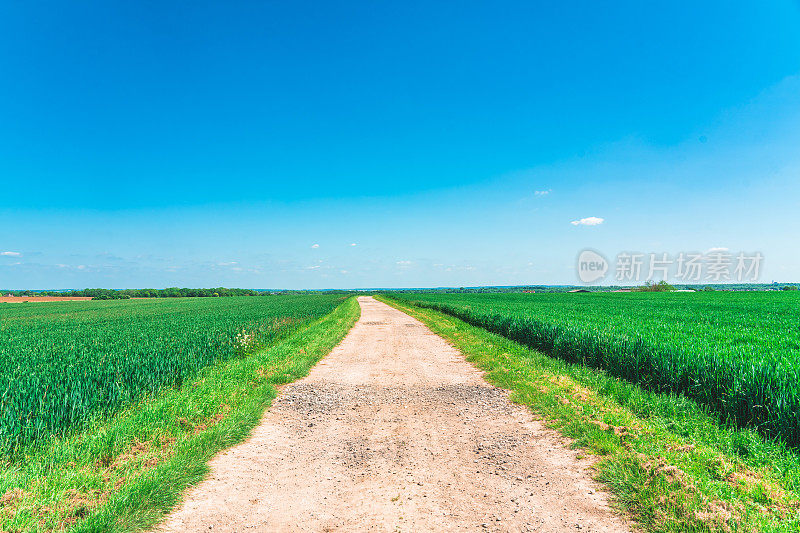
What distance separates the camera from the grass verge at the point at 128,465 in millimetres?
3662

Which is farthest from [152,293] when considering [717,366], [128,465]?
[717,366]

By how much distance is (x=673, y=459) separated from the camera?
15.6 feet

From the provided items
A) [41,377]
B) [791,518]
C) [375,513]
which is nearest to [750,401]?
[791,518]

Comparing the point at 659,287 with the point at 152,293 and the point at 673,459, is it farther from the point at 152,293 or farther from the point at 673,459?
the point at 152,293

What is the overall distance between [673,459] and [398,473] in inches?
139

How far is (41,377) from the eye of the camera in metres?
7.15

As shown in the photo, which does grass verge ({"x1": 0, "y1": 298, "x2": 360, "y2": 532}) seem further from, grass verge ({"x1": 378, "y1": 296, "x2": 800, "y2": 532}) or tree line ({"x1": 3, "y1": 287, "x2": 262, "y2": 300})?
tree line ({"x1": 3, "y1": 287, "x2": 262, "y2": 300})

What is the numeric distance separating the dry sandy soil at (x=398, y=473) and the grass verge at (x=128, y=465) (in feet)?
1.06

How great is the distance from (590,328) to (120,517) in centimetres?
1270

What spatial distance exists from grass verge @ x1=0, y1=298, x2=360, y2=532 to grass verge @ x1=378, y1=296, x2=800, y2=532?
510 cm

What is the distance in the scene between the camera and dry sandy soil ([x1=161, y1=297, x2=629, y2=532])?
3766 mm

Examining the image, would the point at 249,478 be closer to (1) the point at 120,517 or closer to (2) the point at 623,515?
(1) the point at 120,517

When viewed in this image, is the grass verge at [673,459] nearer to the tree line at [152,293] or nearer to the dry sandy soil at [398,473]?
the dry sandy soil at [398,473]

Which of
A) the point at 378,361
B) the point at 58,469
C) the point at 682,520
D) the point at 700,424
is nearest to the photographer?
the point at 682,520
